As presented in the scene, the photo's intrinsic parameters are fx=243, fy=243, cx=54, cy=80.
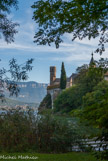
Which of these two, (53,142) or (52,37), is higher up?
(52,37)

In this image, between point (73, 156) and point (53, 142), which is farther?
point (53, 142)

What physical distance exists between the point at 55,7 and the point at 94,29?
1.61 meters

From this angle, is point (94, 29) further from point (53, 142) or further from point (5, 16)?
point (53, 142)

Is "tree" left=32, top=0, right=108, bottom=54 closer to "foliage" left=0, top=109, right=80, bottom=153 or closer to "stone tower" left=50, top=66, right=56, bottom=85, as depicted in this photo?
"foliage" left=0, top=109, right=80, bottom=153

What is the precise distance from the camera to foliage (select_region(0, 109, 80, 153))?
8.07 meters

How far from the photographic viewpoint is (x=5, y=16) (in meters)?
8.48

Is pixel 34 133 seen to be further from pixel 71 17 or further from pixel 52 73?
pixel 52 73

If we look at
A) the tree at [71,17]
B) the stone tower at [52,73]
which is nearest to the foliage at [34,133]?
the tree at [71,17]

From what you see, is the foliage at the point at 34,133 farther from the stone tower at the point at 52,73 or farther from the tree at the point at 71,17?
the stone tower at the point at 52,73

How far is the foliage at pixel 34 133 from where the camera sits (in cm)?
807

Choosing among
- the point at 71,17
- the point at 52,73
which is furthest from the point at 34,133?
the point at 52,73

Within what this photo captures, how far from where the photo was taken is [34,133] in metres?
8.41

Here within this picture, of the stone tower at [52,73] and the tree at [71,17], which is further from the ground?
the tree at [71,17]

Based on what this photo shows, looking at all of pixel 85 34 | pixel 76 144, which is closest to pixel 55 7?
pixel 85 34
